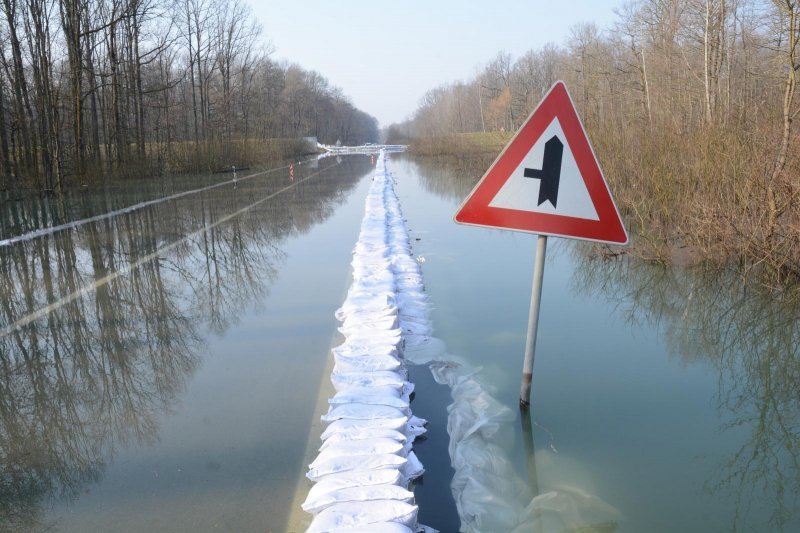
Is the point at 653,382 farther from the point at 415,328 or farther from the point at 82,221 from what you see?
the point at 82,221

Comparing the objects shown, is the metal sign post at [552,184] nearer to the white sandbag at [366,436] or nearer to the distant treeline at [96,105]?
the white sandbag at [366,436]

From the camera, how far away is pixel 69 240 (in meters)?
11.0

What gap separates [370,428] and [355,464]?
0.38m

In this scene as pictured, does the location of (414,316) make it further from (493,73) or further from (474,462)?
(493,73)

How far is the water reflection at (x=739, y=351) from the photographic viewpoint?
3213 millimetres

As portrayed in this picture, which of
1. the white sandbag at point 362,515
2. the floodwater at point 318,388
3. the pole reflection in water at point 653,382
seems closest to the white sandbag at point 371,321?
the floodwater at point 318,388

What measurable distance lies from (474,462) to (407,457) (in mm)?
410

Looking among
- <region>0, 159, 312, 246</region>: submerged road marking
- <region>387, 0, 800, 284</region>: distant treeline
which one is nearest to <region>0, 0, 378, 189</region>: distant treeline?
<region>0, 159, 312, 246</region>: submerged road marking

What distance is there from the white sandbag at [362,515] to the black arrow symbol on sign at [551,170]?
1.80 m

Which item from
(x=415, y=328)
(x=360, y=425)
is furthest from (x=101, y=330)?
(x=360, y=425)

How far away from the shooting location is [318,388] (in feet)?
14.8

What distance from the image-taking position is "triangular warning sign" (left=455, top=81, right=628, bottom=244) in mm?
3332

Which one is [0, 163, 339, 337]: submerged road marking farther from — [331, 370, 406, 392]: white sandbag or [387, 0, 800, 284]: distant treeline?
[387, 0, 800, 284]: distant treeline

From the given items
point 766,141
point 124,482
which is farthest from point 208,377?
point 766,141
